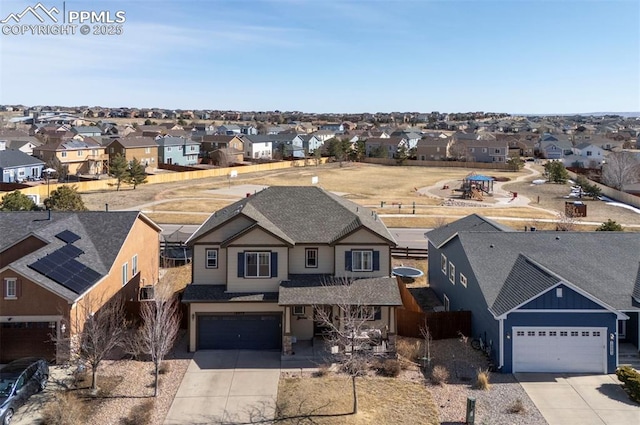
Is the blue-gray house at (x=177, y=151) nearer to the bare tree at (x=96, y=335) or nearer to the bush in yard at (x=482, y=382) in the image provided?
the bare tree at (x=96, y=335)

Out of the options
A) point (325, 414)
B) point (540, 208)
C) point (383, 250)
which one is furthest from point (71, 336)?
point (540, 208)

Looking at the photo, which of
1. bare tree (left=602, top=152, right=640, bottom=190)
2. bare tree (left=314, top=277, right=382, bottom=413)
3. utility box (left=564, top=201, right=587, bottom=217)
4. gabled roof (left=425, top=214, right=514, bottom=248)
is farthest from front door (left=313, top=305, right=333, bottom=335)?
bare tree (left=602, top=152, right=640, bottom=190)

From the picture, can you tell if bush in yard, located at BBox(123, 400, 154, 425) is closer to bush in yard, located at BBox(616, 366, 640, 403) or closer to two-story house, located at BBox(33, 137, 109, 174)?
bush in yard, located at BBox(616, 366, 640, 403)

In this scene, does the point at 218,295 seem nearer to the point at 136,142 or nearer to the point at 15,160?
the point at 15,160

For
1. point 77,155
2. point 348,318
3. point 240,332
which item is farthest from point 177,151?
point 348,318

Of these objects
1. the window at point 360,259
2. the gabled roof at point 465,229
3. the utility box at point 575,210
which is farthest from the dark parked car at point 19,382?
the utility box at point 575,210

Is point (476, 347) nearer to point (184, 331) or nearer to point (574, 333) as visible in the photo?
point (574, 333)

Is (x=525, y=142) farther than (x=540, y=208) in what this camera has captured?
Yes
